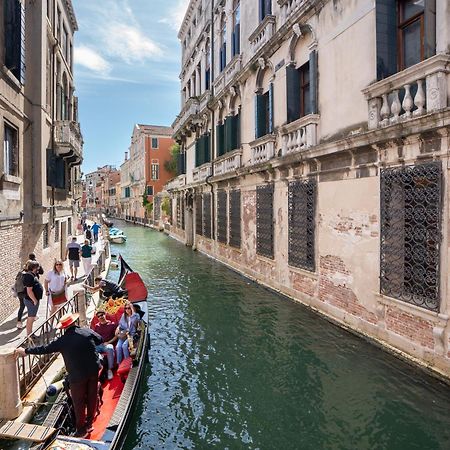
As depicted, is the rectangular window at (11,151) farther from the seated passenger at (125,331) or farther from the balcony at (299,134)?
the balcony at (299,134)

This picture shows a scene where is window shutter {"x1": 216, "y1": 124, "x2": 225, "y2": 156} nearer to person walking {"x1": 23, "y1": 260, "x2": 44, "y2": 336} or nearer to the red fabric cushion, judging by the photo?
person walking {"x1": 23, "y1": 260, "x2": 44, "y2": 336}

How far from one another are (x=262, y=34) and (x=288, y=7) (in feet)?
5.72

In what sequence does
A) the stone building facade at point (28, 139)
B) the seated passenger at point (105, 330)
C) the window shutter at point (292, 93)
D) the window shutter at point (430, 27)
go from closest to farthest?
the window shutter at point (430, 27)
the seated passenger at point (105, 330)
the stone building facade at point (28, 139)
the window shutter at point (292, 93)

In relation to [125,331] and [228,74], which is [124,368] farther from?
[228,74]

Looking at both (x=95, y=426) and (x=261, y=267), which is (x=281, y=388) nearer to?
(x=95, y=426)

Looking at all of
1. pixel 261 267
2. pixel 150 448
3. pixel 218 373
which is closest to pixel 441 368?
pixel 218 373

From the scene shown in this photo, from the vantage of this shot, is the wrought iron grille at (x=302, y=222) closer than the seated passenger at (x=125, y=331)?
No

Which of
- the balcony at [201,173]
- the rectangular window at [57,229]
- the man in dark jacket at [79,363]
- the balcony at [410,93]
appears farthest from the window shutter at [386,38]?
the balcony at [201,173]

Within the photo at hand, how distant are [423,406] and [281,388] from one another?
5.64 feet

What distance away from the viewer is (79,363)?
3.88 meters

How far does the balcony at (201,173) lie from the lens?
58.9 feet

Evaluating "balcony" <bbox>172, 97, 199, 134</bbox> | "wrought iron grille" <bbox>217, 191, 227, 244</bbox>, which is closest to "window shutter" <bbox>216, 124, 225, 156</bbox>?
"wrought iron grille" <bbox>217, 191, 227, 244</bbox>

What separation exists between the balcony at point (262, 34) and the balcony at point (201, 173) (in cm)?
633

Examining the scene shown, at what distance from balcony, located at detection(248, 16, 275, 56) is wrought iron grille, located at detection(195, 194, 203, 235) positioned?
357 inches
